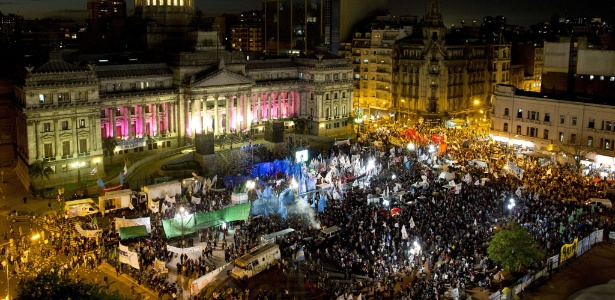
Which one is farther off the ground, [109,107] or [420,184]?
[109,107]

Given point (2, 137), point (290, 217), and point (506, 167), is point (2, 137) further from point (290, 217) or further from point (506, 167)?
point (506, 167)

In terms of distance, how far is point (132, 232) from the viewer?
43.2 metres

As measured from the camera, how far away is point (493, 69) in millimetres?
104500

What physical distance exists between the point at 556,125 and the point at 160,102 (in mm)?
51077

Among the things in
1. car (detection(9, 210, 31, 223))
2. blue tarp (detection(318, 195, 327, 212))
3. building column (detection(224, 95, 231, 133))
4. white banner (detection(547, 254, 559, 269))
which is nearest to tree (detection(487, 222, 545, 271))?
white banner (detection(547, 254, 559, 269))

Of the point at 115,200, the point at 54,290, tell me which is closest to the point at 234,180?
the point at 115,200

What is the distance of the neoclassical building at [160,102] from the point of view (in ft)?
210

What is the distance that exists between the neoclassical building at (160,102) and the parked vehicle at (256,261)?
33.0 meters

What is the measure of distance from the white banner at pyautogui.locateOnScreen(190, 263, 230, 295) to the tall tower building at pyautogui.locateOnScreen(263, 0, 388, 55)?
240ft

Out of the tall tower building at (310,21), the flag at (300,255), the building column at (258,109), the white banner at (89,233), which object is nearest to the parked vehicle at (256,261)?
the flag at (300,255)

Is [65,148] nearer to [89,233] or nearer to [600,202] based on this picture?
[89,233]

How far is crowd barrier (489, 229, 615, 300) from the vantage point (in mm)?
35688

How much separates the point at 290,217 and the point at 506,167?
1048 inches

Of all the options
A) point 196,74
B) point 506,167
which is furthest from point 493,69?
point 196,74
